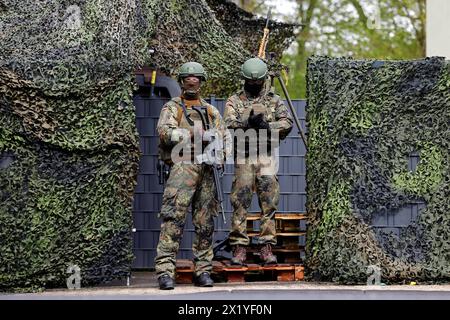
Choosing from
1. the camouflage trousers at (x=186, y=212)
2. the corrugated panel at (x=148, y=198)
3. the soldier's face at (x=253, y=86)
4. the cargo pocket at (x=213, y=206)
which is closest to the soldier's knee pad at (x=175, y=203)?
the camouflage trousers at (x=186, y=212)

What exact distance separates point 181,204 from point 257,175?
0.90 meters

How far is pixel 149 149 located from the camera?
11352mm

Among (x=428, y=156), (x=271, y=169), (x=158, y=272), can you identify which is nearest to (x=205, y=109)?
(x=271, y=169)

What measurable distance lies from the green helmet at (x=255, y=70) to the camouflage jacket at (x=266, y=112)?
0.93 feet

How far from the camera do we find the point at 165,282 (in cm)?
912

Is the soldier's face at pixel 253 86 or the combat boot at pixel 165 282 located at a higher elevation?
the soldier's face at pixel 253 86

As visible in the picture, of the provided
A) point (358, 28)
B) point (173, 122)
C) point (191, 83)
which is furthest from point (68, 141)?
point (358, 28)

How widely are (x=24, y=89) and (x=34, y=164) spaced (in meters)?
0.66

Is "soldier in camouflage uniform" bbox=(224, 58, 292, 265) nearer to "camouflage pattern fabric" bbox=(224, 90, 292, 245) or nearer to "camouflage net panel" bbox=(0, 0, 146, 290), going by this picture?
"camouflage pattern fabric" bbox=(224, 90, 292, 245)

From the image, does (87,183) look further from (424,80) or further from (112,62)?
(424,80)

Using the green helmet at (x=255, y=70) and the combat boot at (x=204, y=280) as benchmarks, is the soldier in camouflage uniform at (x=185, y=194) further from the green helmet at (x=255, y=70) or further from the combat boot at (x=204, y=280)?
the green helmet at (x=255, y=70)

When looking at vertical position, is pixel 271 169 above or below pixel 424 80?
below

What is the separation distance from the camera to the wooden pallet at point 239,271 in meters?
9.70
